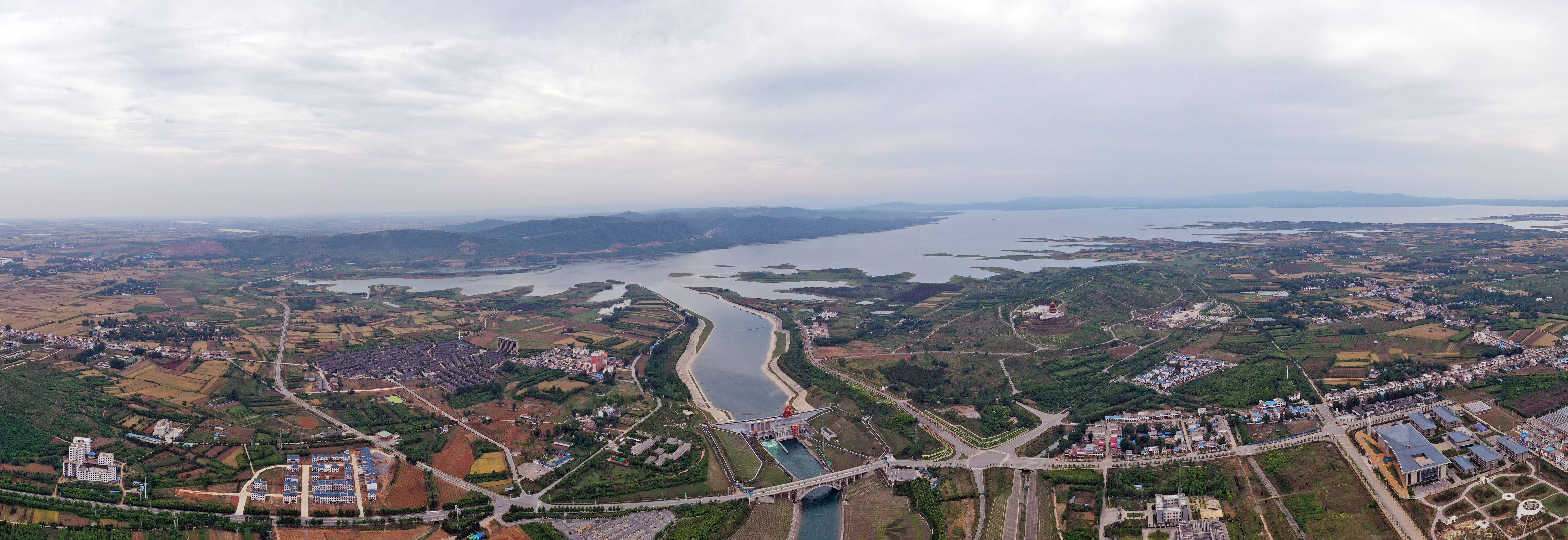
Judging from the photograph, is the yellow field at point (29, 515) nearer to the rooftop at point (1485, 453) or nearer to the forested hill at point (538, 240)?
the rooftop at point (1485, 453)

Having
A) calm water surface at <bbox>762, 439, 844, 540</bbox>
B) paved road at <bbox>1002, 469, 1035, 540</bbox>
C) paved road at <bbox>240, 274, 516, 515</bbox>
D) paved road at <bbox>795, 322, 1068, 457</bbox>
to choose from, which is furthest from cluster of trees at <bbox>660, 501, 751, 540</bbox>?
paved road at <bbox>795, 322, 1068, 457</bbox>

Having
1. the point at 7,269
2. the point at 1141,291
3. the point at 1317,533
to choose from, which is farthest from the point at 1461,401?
the point at 7,269

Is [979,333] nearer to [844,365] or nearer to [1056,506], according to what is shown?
[844,365]

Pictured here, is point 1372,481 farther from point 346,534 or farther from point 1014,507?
point 346,534

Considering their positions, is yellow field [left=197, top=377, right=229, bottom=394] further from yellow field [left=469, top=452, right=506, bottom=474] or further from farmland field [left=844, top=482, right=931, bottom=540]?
farmland field [left=844, top=482, right=931, bottom=540]

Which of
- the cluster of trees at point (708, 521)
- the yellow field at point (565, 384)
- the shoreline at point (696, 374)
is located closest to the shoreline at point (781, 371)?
the shoreline at point (696, 374)
